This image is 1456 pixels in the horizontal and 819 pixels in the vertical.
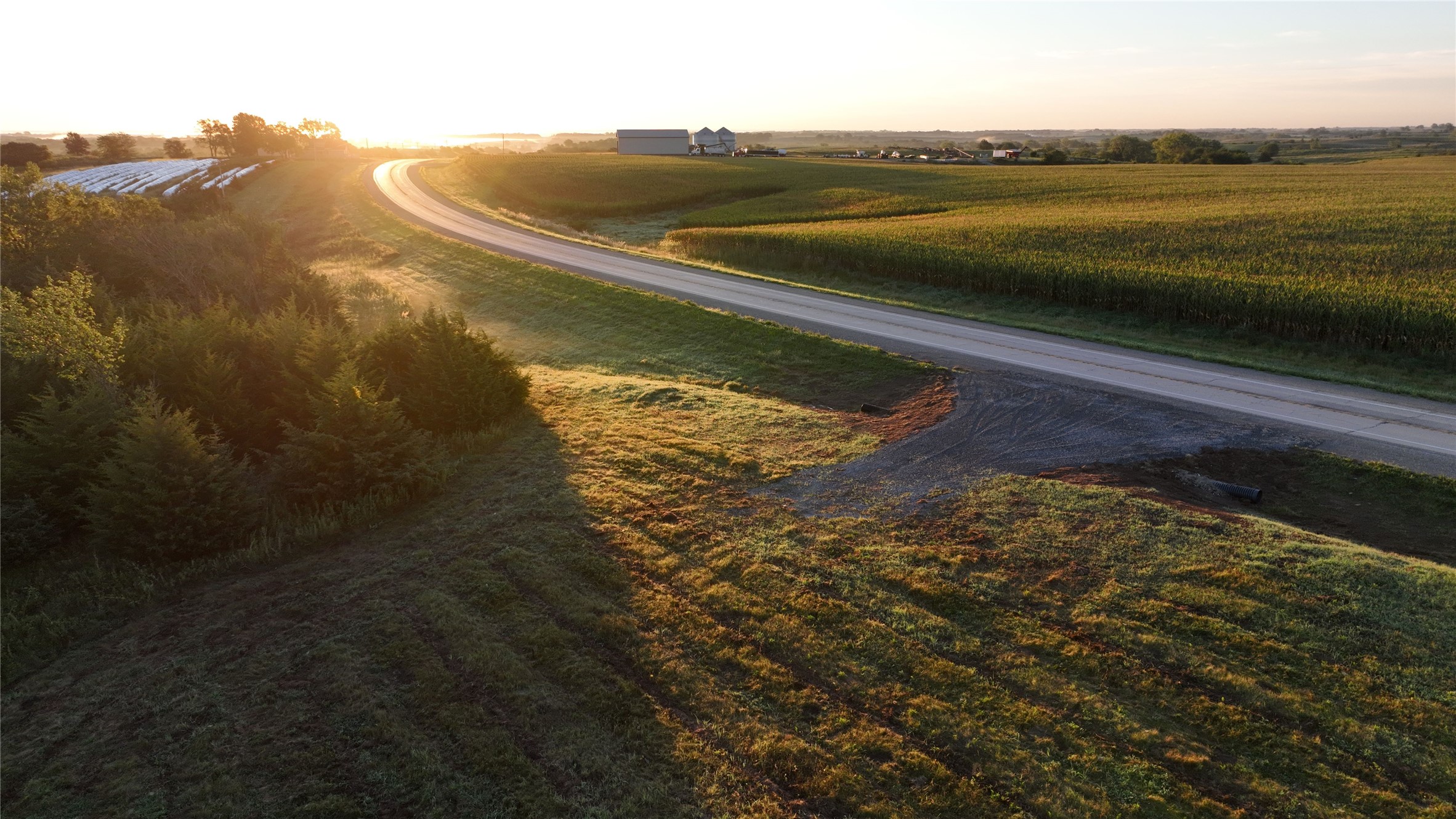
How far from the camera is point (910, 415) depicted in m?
16.4

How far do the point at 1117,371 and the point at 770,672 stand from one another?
555 inches

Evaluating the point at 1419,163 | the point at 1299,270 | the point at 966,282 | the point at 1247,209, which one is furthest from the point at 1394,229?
the point at 1419,163

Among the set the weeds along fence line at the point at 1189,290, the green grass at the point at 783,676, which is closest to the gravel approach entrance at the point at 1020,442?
the green grass at the point at 783,676

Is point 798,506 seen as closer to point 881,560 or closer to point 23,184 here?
point 881,560

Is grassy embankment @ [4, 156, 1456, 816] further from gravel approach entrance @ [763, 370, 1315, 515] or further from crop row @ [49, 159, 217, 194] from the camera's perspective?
crop row @ [49, 159, 217, 194]

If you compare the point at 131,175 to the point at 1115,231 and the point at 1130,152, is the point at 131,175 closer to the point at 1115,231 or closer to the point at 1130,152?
the point at 1115,231

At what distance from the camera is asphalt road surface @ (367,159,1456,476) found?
47.6 ft

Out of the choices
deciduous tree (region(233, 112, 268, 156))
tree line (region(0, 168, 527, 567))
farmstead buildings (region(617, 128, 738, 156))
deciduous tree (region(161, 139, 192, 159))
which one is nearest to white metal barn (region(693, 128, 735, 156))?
farmstead buildings (region(617, 128, 738, 156))

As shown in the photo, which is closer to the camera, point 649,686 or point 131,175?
point 649,686

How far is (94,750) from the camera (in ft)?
25.9

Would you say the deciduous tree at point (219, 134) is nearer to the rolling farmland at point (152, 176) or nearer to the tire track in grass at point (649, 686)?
the rolling farmland at point (152, 176)

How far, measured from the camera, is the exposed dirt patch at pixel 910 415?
15547 millimetres

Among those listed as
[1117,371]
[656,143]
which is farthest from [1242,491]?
[656,143]

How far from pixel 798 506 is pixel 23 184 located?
116ft
